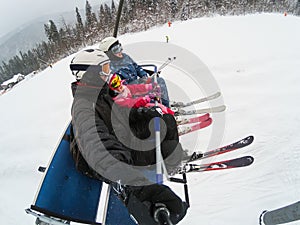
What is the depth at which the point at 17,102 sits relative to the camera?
594cm

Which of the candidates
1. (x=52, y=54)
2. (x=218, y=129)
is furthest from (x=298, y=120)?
(x=52, y=54)

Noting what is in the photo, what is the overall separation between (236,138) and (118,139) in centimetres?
175

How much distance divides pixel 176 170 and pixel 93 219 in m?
0.89

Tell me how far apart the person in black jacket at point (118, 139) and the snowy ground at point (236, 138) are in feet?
2.09

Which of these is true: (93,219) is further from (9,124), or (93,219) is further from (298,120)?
(9,124)

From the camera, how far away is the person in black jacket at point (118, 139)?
47.8 inches

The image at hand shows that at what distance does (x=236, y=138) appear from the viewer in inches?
106

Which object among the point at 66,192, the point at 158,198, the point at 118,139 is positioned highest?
the point at 118,139

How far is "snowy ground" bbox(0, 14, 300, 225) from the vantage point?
1.90m

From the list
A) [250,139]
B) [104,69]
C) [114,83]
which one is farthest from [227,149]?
[104,69]

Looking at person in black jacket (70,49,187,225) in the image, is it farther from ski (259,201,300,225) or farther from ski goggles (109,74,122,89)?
ski (259,201,300,225)

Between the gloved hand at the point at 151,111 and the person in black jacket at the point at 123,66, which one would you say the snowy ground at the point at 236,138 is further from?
the person in black jacket at the point at 123,66

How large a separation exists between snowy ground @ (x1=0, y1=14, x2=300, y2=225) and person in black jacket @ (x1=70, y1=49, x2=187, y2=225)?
636 mm

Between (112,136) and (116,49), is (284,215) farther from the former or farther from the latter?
(116,49)
